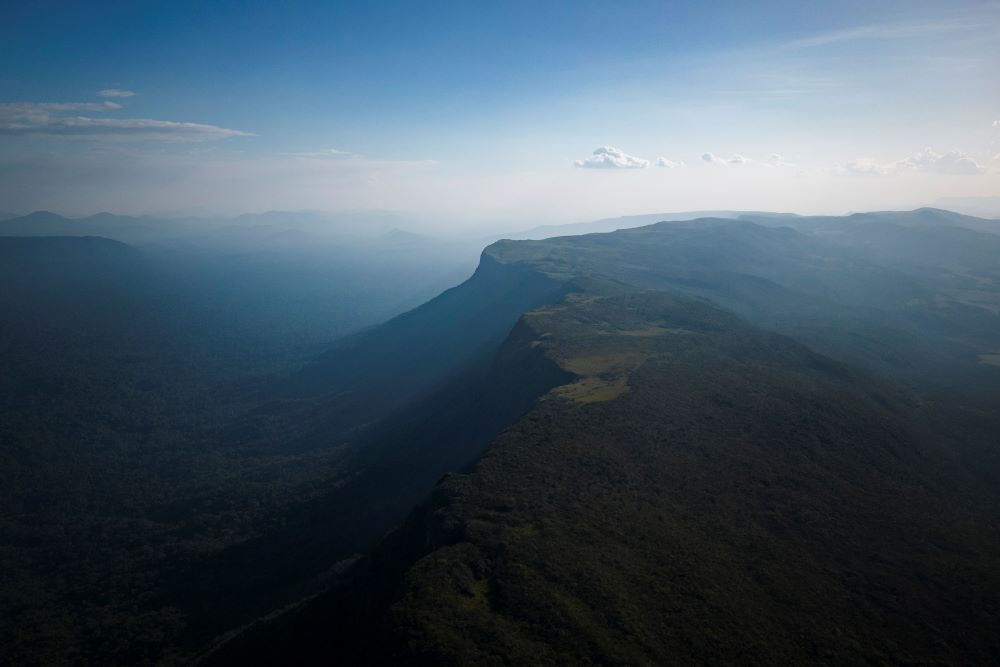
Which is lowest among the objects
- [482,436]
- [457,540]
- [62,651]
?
[62,651]

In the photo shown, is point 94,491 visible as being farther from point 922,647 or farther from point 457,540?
point 922,647

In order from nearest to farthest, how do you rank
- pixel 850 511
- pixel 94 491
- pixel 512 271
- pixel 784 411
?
1. pixel 850 511
2. pixel 784 411
3. pixel 94 491
4. pixel 512 271

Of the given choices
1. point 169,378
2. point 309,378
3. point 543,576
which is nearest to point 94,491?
point 309,378

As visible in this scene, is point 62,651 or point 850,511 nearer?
point 850,511

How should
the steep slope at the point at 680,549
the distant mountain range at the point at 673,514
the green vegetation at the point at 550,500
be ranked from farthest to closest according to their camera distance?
the green vegetation at the point at 550,500
the distant mountain range at the point at 673,514
the steep slope at the point at 680,549

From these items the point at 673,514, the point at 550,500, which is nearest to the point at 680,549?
the point at 673,514

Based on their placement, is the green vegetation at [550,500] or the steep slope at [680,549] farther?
the green vegetation at [550,500]

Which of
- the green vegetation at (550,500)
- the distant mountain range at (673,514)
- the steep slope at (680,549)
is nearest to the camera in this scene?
the steep slope at (680,549)

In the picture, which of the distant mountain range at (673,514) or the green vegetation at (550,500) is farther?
the green vegetation at (550,500)
